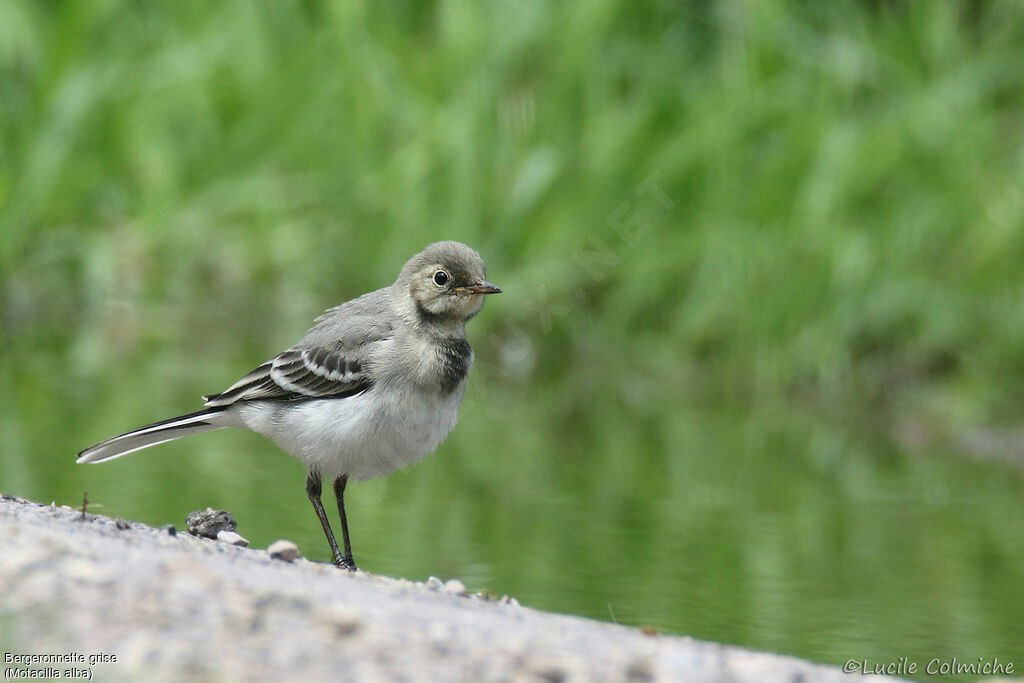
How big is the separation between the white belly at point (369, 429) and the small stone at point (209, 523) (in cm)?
43

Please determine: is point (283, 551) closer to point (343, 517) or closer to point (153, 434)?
point (343, 517)

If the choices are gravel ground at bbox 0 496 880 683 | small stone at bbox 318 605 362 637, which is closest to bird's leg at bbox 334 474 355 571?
gravel ground at bbox 0 496 880 683

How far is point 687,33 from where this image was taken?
13.6m

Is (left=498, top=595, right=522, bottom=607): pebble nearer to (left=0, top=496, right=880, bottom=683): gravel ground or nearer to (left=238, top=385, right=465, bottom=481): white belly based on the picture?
(left=0, top=496, right=880, bottom=683): gravel ground

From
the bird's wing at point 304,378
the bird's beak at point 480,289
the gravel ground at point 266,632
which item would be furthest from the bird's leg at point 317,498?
the gravel ground at point 266,632

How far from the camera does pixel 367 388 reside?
5.84 meters

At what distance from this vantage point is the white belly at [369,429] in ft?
18.7

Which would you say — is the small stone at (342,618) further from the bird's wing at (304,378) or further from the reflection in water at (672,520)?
the bird's wing at (304,378)

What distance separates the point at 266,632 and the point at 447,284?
98.8 inches

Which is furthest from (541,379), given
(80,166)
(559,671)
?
(559,671)

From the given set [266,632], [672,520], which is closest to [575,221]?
[672,520]

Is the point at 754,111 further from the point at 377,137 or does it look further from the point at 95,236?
the point at 95,236

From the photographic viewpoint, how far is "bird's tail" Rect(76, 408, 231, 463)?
19.9ft

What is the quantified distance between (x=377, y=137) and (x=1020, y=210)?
5.33m
